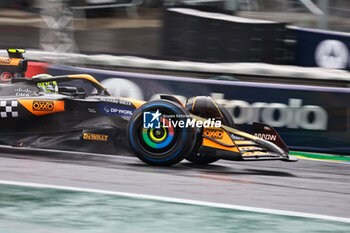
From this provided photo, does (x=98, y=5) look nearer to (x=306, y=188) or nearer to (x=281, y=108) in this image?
(x=281, y=108)

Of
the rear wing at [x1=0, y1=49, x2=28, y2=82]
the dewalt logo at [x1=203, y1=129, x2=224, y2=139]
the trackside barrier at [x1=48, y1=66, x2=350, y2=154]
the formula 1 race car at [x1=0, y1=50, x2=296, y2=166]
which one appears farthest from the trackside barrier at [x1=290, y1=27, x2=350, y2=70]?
the rear wing at [x1=0, y1=49, x2=28, y2=82]

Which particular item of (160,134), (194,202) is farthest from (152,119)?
(194,202)

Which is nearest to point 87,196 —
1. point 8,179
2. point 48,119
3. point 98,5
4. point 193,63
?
point 8,179

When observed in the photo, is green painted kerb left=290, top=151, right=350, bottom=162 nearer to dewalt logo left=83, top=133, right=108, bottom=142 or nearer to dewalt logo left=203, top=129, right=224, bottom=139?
dewalt logo left=203, top=129, right=224, bottom=139

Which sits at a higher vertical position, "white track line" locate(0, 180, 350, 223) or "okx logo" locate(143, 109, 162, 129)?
"okx logo" locate(143, 109, 162, 129)

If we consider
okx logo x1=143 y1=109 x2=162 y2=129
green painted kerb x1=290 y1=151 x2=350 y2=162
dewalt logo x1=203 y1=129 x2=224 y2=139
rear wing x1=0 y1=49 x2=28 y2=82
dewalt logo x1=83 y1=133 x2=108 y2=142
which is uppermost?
rear wing x1=0 y1=49 x2=28 y2=82

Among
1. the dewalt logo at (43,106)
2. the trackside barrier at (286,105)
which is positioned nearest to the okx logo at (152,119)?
the dewalt logo at (43,106)

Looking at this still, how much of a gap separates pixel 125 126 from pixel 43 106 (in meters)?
0.93

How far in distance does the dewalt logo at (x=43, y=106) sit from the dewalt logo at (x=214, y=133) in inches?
66.6

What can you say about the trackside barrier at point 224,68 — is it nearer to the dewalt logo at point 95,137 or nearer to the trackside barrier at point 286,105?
the trackside barrier at point 286,105

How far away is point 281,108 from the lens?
8609 mm

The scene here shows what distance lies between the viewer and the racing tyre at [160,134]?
19.4 ft

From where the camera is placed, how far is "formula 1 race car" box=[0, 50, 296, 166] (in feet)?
19.6

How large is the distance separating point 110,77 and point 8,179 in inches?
162
